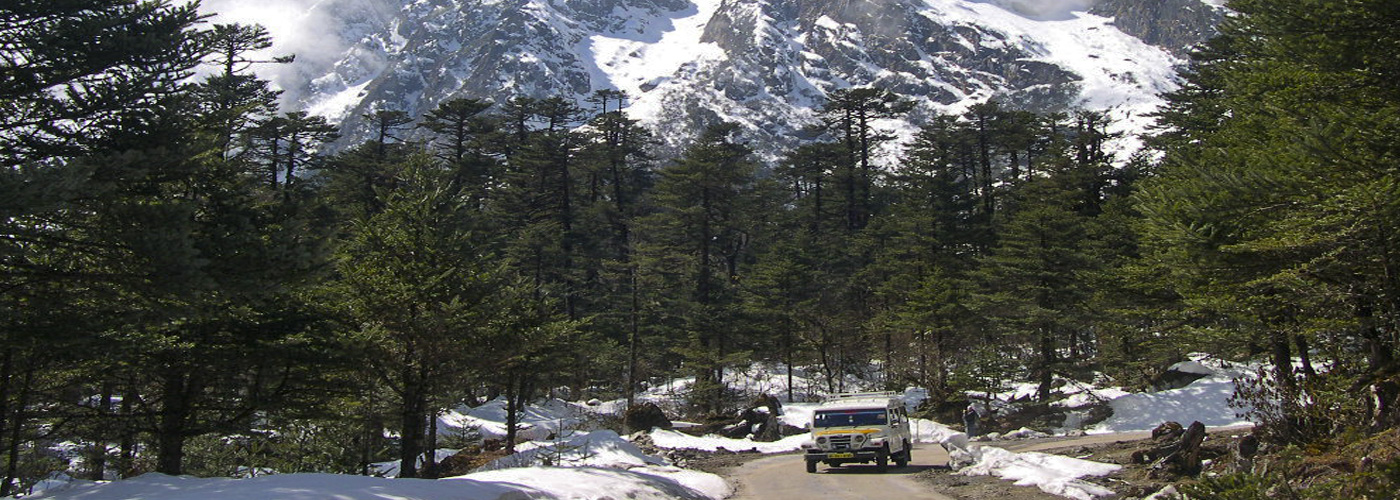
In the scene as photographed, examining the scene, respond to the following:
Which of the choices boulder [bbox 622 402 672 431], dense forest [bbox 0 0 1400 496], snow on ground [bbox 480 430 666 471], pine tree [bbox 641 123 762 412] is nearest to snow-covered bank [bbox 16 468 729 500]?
dense forest [bbox 0 0 1400 496]

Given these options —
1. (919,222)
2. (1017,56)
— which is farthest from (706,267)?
(1017,56)

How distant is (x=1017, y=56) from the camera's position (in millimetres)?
197375

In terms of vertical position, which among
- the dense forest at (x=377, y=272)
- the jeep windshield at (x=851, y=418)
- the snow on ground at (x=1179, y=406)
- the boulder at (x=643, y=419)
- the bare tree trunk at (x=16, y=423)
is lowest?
the boulder at (x=643, y=419)

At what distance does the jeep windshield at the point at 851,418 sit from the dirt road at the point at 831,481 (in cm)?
117

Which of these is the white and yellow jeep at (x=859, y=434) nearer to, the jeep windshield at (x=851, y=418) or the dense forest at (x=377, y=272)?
the jeep windshield at (x=851, y=418)

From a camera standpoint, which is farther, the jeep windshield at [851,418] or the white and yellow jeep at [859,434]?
the jeep windshield at [851,418]

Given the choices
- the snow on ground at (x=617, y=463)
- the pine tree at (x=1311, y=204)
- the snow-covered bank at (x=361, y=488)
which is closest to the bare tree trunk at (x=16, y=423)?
the snow on ground at (x=617, y=463)

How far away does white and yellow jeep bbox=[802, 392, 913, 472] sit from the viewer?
19406 millimetres

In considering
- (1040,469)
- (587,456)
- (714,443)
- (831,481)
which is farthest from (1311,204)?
(714,443)

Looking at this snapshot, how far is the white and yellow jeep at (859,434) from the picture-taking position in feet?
63.7

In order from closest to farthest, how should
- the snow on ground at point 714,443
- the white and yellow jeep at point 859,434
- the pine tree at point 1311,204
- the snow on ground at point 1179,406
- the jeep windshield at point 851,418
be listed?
1. the pine tree at point 1311,204
2. the white and yellow jeep at point 859,434
3. the jeep windshield at point 851,418
4. the snow on ground at point 1179,406
5. the snow on ground at point 714,443

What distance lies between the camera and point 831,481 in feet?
57.1

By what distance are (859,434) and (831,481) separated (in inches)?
96.6

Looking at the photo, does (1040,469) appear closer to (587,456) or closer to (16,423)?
(587,456)
